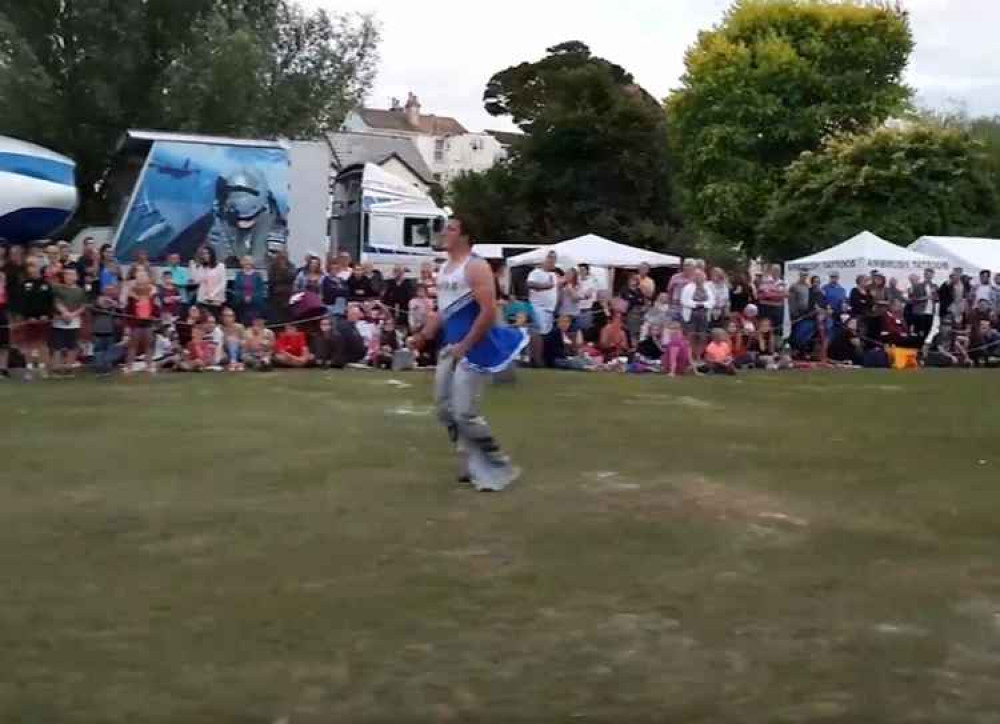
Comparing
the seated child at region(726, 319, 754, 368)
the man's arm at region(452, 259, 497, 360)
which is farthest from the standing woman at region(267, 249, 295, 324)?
the man's arm at region(452, 259, 497, 360)

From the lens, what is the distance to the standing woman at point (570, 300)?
2186 centimetres

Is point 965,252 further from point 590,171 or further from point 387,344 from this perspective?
point 590,171

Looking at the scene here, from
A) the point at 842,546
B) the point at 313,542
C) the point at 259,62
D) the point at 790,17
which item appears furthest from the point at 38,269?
the point at 790,17

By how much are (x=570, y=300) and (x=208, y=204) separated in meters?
6.96

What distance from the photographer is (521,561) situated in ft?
23.3

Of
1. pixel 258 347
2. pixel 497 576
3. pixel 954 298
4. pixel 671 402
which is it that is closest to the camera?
pixel 497 576

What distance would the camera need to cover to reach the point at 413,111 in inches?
5167

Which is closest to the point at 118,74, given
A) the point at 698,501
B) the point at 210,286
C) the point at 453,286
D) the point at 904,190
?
the point at 210,286

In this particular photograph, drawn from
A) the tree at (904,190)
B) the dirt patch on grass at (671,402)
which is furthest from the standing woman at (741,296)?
the tree at (904,190)

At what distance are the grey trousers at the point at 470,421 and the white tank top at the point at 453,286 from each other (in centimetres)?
33

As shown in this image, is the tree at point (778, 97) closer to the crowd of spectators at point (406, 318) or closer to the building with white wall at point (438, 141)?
the crowd of spectators at point (406, 318)

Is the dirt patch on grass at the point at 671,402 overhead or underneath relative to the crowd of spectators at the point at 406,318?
underneath

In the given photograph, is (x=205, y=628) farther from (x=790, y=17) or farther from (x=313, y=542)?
(x=790, y=17)

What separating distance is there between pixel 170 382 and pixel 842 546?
1105 cm
